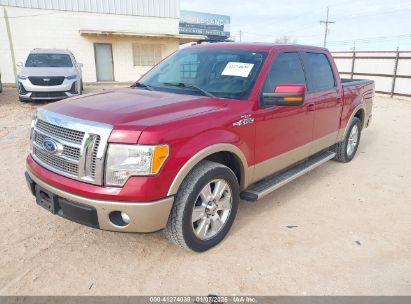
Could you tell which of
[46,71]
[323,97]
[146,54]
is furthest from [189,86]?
[146,54]

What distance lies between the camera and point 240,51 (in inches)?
148

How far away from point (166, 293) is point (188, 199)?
0.74 m

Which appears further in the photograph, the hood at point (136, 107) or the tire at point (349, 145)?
the tire at point (349, 145)

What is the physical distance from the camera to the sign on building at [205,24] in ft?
116

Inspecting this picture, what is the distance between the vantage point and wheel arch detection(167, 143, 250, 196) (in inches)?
104

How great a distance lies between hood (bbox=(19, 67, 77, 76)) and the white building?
304 inches

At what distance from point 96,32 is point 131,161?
17.2 m

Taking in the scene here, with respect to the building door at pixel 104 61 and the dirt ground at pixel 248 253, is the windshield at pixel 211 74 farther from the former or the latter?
the building door at pixel 104 61

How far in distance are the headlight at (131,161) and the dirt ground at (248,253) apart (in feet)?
2.93

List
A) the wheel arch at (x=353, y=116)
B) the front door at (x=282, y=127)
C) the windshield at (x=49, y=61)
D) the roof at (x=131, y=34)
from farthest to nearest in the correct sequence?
1. the roof at (x=131, y=34)
2. the windshield at (x=49, y=61)
3. the wheel arch at (x=353, y=116)
4. the front door at (x=282, y=127)

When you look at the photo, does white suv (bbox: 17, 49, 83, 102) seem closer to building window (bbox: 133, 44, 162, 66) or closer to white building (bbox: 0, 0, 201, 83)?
white building (bbox: 0, 0, 201, 83)

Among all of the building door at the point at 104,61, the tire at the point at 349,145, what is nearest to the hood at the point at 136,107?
the tire at the point at 349,145

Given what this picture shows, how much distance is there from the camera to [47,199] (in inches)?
112

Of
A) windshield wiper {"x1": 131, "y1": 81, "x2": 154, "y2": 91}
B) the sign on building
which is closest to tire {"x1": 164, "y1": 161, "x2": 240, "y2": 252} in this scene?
windshield wiper {"x1": 131, "y1": 81, "x2": 154, "y2": 91}
